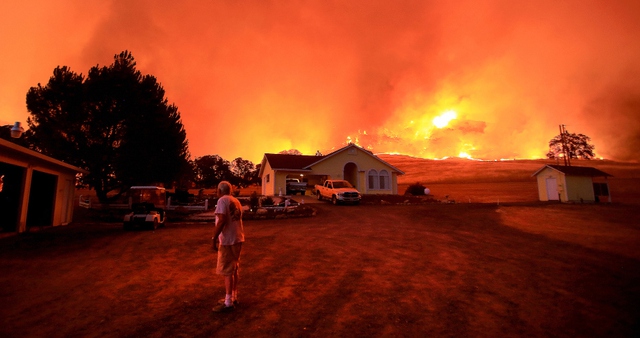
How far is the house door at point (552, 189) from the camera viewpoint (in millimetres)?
27652

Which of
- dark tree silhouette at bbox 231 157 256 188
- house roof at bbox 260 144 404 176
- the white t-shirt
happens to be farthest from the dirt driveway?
dark tree silhouette at bbox 231 157 256 188

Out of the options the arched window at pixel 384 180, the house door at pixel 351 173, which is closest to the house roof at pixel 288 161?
the house door at pixel 351 173

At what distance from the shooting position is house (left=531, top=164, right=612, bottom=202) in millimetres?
26688

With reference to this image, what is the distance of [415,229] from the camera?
13062 mm

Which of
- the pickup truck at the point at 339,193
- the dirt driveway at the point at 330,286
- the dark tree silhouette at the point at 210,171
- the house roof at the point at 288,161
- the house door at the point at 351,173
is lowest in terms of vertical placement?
the dirt driveway at the point at 330,286

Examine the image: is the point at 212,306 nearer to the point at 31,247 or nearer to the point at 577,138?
the point at 31,247

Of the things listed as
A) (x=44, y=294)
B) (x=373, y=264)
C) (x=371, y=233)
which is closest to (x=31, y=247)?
(x=44, y=294)

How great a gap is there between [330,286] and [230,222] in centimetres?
247

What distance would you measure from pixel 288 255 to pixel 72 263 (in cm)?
554

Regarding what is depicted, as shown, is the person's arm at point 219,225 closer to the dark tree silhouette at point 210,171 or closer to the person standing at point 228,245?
the person standing at point 228,245

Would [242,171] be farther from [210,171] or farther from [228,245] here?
[228,245]

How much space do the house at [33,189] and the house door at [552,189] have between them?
119 ft

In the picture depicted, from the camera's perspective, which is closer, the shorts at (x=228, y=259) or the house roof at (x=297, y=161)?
the shorts at (x=228, y=259)

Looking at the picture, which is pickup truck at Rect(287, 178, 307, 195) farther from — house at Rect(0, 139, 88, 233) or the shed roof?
the shed roof
